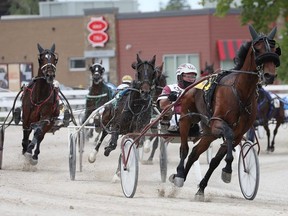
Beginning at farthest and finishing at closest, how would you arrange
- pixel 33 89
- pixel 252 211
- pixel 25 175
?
pixel 33 89, pixel 25 175, pixel 252 211

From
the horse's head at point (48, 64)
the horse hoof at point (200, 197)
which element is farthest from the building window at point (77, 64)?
the horse hoof at point (200, 197)

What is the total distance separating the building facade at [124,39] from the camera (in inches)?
2184

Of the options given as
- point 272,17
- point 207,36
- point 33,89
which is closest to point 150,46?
point 207,36

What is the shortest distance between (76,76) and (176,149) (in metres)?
34.1

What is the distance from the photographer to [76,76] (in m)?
59.5

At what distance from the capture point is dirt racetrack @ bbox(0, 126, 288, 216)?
1147 centimetres

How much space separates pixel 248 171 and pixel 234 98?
1.20 m

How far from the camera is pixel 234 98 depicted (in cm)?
1321

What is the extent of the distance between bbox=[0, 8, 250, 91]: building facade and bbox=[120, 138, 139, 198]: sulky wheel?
133ft

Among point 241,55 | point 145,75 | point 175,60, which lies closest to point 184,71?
point 145,75

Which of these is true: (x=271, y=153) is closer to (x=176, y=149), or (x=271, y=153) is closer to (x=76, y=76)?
(x=176, y=149)

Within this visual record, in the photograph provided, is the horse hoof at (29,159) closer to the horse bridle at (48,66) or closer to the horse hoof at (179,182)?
the horse bridle at (48,66)

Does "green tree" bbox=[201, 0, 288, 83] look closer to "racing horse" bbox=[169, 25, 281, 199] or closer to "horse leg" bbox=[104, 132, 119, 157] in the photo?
"horse leg" bbox=[104, 132, 119, 157]

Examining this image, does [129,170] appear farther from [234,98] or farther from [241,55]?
[241,55]
